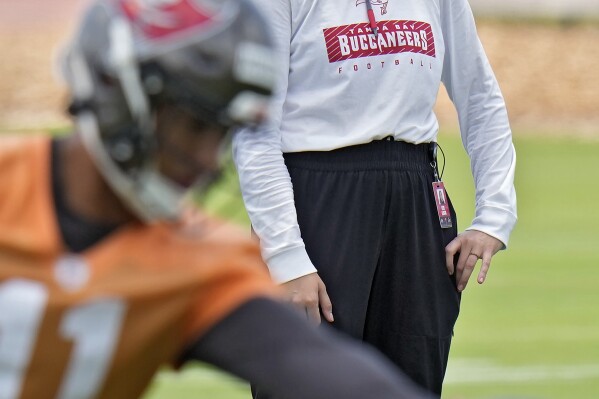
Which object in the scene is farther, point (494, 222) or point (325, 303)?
point (494, 222)

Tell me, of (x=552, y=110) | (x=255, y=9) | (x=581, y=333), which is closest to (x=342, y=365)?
(x=255, y=9)

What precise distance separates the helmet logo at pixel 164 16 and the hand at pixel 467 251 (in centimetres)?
199

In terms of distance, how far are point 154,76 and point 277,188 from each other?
170 centimetres

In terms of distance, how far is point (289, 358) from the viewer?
7.52 feet

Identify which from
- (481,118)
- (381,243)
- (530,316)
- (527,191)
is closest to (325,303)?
(381,243)

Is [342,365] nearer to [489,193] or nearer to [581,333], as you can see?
[489,193]

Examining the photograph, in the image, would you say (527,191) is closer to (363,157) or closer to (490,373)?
(490,373)

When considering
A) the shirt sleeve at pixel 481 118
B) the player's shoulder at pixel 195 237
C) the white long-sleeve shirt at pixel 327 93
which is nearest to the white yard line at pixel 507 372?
the shirt sleeve at pixel 481 118

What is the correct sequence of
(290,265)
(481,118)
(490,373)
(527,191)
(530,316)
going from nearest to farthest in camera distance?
(290,265) < (481,118) < (490,373) < (530,316) < (527,191)

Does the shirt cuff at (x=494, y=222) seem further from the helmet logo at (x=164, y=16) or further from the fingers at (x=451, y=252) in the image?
the helmet logo at (x=164, y=16)

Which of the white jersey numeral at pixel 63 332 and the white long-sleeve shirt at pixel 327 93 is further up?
the white jersey numeral at pixel 63 332

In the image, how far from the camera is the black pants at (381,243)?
4125 millimetres

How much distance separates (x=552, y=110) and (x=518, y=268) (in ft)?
48.7

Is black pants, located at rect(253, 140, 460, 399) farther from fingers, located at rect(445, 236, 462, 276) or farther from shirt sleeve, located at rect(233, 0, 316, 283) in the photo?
shirt sleeve, located at rect(233, 0, 316, 283)
